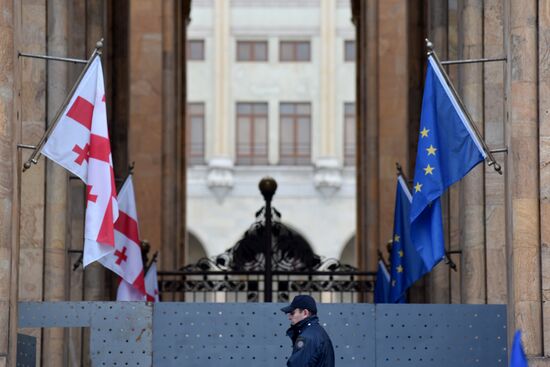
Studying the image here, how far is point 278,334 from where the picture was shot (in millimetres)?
23219

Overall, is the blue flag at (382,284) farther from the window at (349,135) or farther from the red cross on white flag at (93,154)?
the window at (349,135)

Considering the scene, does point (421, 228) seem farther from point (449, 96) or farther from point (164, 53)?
point (164, 53)

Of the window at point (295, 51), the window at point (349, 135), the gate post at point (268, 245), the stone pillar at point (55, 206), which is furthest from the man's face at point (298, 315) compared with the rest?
the window at point (295, 51)

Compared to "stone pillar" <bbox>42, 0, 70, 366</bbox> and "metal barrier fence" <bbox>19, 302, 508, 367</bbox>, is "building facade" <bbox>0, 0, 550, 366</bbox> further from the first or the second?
"metal barrier fence" <bbox>19, 302, 508, 367</bbox>

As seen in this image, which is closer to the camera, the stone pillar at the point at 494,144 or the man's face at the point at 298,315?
the man's face at the point at 298,315

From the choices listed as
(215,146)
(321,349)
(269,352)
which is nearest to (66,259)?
(269,352)

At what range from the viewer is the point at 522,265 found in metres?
21.6

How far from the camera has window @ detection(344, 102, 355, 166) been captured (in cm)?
7662

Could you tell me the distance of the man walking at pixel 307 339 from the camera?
746 inches

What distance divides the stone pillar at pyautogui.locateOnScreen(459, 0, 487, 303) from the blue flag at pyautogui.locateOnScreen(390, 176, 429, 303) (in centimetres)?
314

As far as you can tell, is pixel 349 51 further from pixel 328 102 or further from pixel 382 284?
pixel 382 284

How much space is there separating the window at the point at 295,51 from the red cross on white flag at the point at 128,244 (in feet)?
156

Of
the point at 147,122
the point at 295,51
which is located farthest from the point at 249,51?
the point at 147,122

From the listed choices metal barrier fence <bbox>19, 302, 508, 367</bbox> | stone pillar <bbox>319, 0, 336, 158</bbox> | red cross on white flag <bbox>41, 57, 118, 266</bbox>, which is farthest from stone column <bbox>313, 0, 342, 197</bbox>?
metal barrier fence <bbox>19, 302, 508, 367</bbox>
